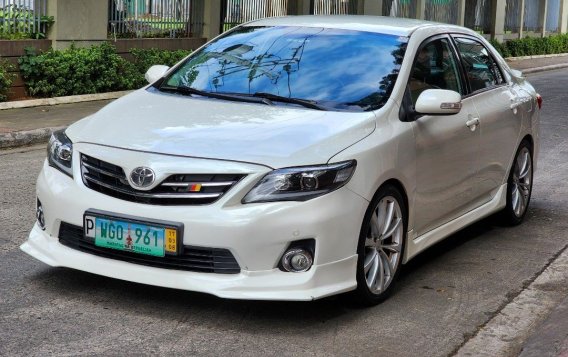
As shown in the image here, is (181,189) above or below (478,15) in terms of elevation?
below

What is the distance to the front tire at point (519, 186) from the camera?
798 centimetres

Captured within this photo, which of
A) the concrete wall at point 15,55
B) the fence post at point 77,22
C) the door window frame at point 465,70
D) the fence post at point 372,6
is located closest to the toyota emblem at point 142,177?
the door window frame at point 465,70

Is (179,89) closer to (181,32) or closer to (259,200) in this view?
(259,200)

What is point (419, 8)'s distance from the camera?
31.3m

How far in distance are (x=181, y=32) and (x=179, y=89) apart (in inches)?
496

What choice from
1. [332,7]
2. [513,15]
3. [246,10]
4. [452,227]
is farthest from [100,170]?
[513,15]

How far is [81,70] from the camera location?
49.5ft

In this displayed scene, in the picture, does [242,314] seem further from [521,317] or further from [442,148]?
[442,148]

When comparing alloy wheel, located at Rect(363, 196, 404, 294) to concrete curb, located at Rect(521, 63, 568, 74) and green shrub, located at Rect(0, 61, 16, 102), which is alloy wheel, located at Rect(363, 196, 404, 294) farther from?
concrete curb, located at Rect(521, 63, 568, 74)

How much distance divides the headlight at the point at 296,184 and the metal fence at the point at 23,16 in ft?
34.1

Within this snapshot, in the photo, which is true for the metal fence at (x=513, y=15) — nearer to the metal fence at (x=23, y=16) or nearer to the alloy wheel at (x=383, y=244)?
the metal fence at (x=23, y=16)

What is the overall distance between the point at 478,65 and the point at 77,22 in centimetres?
964

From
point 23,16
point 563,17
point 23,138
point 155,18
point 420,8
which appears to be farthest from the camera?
point 563,17

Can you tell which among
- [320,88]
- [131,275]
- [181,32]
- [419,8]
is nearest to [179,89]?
[320,88]
